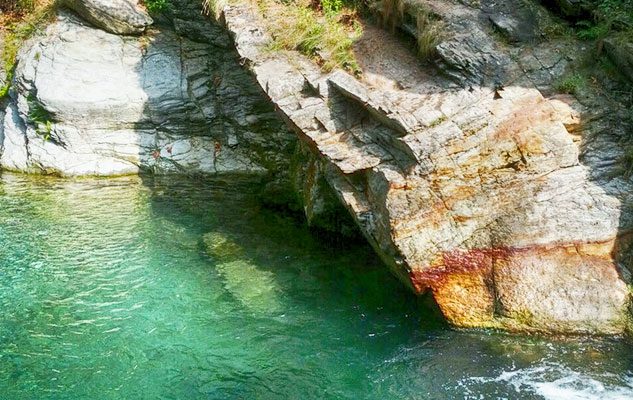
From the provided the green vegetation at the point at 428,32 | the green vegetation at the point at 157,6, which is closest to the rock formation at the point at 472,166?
the green vegetation at the point at 428,32

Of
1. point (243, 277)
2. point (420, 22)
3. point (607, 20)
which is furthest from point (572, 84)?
point (243, 277)

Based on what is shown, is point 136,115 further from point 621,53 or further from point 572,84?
point 621,53

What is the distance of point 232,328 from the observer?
813 cm

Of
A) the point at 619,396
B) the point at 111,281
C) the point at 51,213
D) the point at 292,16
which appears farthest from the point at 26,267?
the point at 619,396

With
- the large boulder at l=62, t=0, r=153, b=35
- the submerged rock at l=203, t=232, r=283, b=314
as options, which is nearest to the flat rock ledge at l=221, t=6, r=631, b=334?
the submerged rock at l=203, t=232, r=283, b=314

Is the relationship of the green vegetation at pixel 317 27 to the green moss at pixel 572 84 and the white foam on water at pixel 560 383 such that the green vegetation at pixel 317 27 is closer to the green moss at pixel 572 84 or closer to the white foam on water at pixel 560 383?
the green moss at pixel 572 84

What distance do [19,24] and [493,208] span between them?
537 inches

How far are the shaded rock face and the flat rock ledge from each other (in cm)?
573

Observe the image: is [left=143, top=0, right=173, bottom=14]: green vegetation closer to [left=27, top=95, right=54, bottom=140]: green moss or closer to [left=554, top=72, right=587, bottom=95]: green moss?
[left=27, top=95, right=54, bottom=140]: green moss

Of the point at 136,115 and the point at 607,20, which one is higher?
the point at 607,20

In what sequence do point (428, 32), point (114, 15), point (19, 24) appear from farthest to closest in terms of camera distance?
point (19, 24) < point (114, 15) < point (428, 32)

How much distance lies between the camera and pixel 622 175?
816 centimetres

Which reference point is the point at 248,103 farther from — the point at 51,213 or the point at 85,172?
the point at 51,213

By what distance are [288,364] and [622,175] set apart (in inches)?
188
